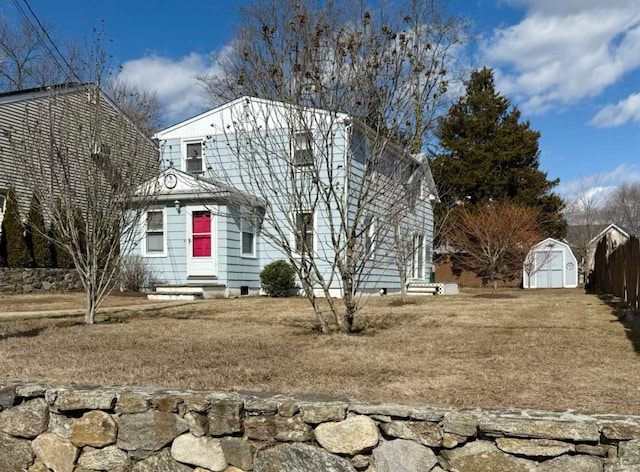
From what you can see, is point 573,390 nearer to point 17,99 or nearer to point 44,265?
point 44,265

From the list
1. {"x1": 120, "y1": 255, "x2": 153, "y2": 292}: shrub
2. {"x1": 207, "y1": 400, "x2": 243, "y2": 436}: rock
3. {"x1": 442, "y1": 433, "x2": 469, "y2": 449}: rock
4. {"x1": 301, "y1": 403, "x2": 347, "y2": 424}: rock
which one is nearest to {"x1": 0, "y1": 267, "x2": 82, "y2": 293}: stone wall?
{"x1": 120, "y1": 255, "x2": 153, "y2": 292}: shrub

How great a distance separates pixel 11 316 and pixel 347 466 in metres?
7.58

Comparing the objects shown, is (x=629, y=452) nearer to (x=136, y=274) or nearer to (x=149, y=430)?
(x=149, y=430)

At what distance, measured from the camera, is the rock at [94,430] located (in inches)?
140

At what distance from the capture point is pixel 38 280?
15.2m

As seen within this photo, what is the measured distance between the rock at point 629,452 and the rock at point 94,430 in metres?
2.76

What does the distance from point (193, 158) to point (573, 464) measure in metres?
14.3

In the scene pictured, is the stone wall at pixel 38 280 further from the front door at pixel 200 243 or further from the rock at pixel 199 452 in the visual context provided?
the rock at pixel 199 452

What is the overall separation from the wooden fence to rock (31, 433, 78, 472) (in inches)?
312

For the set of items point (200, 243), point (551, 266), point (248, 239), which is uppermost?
point (248, 239)

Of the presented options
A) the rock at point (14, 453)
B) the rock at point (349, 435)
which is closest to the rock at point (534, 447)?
the rock at point (349, 435)

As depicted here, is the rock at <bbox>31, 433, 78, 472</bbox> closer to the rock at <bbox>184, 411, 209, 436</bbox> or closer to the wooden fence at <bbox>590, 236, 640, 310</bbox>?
the rock at <bbox>184, 411, 209, 436</bbox>

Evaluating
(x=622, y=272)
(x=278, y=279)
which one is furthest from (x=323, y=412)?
(x=278, y=279)

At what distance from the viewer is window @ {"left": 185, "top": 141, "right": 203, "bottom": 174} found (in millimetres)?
15938
